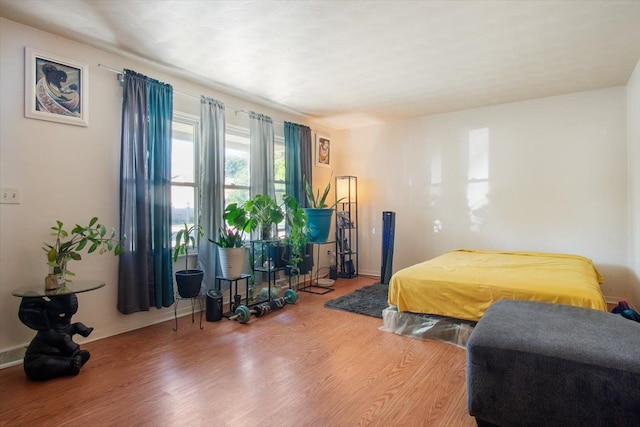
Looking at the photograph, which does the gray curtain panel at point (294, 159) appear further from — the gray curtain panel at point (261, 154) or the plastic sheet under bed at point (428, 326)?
the plastic sheet under bed at point (428, 326)

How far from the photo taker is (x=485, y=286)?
2.62m

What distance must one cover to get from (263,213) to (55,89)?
2072 mm

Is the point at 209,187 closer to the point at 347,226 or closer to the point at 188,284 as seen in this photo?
the point at 188,284

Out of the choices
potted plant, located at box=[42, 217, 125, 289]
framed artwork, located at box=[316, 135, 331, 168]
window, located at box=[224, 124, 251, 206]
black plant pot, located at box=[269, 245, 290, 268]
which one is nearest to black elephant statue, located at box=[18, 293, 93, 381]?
potted plant, located at box=[42, 217, 125, 289]

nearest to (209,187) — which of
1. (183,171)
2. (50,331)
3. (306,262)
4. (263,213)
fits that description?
(183,171)

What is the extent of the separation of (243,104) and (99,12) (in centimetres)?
193

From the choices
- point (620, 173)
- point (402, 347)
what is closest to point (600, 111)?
point (620, 173)

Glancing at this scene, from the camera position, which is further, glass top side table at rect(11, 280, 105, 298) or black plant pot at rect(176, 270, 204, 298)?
black plant pot at rect(176, 270, 204, 298)

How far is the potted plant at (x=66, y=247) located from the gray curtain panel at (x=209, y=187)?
0.90 m

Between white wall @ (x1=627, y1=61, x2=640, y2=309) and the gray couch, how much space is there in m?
2.28

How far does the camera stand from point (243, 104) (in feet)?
13.8

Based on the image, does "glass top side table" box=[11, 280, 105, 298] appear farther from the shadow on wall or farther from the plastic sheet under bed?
the shadow on wall

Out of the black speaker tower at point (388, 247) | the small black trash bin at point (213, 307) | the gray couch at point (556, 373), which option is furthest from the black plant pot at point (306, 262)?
the gray couch at point (556, 373)

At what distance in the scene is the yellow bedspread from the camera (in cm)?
238
